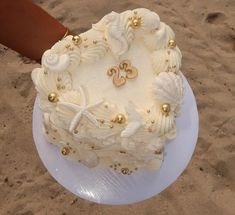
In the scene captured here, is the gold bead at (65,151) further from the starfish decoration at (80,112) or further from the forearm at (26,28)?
the forearm at (26,28)

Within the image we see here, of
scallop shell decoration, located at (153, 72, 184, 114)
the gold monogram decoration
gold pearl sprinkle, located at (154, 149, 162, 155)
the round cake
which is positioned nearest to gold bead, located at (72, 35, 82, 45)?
the round cake

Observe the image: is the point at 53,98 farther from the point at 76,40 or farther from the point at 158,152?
the point at 158,152

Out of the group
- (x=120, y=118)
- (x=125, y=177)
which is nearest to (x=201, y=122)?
(x=125, y=177)

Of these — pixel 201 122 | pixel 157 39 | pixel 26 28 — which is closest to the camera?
pixel 157 39

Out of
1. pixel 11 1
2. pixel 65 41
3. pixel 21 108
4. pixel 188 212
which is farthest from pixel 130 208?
pixel 11 1

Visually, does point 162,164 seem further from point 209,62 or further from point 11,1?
point 209,62

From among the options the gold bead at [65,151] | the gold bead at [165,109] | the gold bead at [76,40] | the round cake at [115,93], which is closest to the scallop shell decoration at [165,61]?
the round cake at [115,93]
